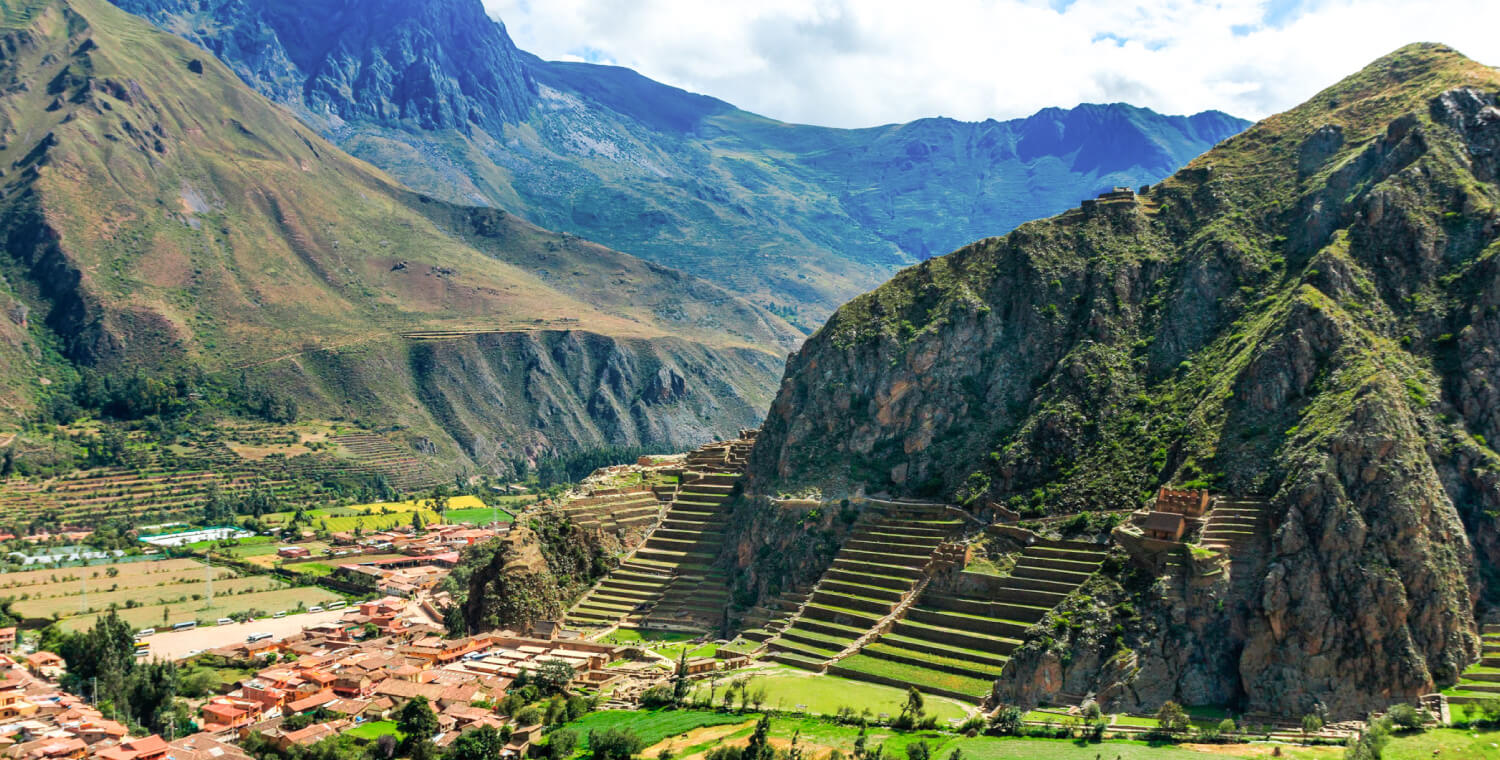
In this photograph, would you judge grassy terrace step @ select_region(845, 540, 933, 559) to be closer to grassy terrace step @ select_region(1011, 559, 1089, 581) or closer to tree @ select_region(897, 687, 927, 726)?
grassy terrace step @ select_region(1011, 559, 1089, 581)

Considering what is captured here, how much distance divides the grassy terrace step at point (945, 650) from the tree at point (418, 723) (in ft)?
82.9

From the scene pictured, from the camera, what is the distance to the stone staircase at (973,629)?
66.5 m

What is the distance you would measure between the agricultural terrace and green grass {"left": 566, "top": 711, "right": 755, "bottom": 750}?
163 feet

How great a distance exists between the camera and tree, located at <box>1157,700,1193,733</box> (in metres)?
56.3

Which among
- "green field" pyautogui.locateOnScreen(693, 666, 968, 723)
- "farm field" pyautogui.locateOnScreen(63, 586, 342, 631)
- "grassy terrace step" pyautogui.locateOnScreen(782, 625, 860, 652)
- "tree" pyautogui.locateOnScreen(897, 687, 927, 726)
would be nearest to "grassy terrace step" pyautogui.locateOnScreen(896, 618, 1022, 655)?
"grassy terrace step" pyautogui.locateOnScreen(782, 625, 860, 652)

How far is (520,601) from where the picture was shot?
8950 centimetres

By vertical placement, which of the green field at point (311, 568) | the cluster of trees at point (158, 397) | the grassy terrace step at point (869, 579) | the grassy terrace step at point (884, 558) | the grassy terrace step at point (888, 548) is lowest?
the green field at point (311, 568)

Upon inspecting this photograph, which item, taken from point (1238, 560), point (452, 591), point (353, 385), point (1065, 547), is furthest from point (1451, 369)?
point (353, 385)

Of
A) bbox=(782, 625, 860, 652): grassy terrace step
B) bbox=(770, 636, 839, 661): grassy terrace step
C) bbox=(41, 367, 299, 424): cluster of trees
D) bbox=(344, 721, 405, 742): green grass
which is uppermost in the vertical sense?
bbox=(41, 367, 299, 424): cluster of trees

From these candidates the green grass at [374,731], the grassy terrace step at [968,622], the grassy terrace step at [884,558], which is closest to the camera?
the grassy terrace step at [968,622]

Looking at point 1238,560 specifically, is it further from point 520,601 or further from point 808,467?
point 520,601

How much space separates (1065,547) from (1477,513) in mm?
20503

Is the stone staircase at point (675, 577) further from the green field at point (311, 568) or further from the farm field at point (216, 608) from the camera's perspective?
the green field at point (311, 568)

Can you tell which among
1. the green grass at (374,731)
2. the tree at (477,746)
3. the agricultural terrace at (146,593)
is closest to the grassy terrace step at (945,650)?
the tree at (477,746)
